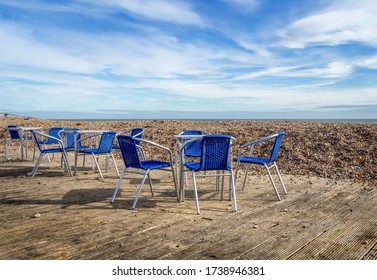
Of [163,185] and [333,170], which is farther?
[333,170]

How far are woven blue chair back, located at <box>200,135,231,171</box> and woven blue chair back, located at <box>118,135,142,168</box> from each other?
749 millimetres

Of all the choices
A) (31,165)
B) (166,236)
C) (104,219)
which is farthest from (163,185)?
(31,165)

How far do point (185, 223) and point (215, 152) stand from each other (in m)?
0.89

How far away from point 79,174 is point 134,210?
273cm

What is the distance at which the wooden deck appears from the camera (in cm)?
283

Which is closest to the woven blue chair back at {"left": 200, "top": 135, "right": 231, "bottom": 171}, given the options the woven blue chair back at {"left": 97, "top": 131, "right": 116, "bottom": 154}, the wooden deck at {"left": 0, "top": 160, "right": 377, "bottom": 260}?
the wooden deck at {"left": 0, "top": 160, "right": 377, "bottom": 260}

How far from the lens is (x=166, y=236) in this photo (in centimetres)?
318

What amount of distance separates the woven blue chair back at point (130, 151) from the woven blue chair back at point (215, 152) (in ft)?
2.46

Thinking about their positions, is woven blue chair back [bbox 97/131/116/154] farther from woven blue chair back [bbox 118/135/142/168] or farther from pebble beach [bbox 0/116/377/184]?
pebble beach [bbox 0/116/377/184]

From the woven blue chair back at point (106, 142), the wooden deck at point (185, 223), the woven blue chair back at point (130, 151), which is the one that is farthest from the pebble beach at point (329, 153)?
the woven blue chair back at point (130, 151)

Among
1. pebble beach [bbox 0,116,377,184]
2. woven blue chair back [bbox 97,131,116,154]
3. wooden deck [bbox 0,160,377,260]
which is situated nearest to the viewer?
wooden deck [bbox 0,160,377,260]

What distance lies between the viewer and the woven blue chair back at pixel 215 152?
3.96 metres
